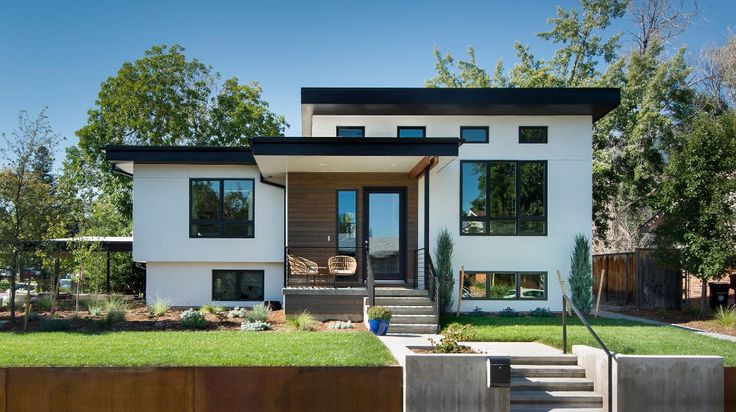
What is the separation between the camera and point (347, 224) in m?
17.4

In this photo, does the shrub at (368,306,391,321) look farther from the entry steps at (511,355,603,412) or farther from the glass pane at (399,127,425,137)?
the glass pane at (399,127,425,137)

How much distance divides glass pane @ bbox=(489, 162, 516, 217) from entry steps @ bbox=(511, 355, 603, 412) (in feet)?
23.9

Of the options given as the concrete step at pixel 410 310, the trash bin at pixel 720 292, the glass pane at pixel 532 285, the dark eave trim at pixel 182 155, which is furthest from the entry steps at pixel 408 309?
the trash bin at pixel 720 292

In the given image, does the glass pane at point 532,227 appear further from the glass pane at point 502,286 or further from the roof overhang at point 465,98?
the roof overhang at point 465,98

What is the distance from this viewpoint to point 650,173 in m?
23.2

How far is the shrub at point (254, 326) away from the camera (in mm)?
13430

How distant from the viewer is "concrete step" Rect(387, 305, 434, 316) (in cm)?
1438

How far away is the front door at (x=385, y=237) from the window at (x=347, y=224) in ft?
1.09

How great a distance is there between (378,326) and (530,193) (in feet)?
21.3

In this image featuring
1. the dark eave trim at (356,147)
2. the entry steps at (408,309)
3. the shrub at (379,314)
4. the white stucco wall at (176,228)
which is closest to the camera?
the shrub at (379,314)

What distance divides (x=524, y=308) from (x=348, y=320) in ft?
16.7

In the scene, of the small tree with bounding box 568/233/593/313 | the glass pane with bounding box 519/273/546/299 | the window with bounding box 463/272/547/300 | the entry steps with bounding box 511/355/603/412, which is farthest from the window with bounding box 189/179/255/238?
the entry steps with bounding box 511/355/603/412

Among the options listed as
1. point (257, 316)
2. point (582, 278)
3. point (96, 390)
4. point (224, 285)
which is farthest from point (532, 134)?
point (96, 390)

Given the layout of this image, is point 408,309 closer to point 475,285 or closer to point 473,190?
point 475,285
